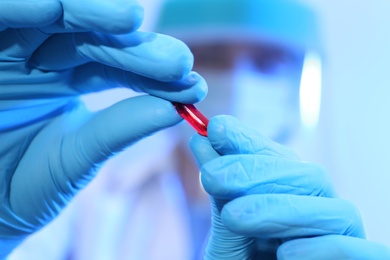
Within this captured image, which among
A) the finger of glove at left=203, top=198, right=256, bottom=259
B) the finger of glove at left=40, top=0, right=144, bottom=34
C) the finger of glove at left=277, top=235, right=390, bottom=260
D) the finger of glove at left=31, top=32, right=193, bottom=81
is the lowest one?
the finger of glove at left=203, top=198, right=256, bottom=259

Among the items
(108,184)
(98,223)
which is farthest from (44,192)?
(108,184)

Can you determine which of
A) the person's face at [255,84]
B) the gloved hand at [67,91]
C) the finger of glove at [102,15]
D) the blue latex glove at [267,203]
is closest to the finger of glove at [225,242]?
the blue latex glove at [267,203]

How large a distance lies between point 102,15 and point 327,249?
39 cm

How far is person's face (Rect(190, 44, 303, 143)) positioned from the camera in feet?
5.32

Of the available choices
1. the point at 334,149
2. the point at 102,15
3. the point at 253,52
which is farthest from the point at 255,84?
the point at 102,15

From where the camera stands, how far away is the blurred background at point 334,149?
5.68 ft

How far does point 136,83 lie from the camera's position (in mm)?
662

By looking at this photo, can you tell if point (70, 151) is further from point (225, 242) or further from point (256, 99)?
point (256, 99)

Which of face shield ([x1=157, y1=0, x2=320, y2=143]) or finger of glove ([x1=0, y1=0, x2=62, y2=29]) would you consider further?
face shield ([x1=157, y1=0, x2=320, y2=143])

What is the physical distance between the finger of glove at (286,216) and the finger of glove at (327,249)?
11 mm

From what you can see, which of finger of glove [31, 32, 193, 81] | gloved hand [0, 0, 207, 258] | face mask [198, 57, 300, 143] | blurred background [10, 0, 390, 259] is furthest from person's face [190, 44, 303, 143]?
finger of glove [31, 32, 193, 81]

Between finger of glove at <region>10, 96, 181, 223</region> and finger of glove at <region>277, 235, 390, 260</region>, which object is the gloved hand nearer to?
finger of glove at <region>10, 96, 181, 223</region>

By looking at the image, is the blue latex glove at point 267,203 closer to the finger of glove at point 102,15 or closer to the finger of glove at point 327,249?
the finger of glove at point 327,249

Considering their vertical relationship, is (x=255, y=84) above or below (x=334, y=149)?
above
